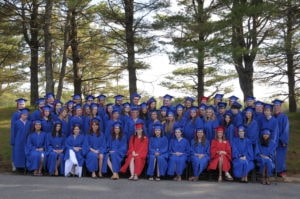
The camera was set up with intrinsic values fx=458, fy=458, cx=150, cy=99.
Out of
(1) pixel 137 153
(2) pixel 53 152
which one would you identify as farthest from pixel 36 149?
(1) pixel 137 153

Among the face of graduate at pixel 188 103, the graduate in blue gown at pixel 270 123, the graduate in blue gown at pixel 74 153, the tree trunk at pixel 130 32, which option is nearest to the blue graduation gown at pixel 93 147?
the graduate in blue gown at pixel 74 153

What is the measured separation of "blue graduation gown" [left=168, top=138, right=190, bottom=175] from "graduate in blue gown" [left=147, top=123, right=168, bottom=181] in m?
0.12

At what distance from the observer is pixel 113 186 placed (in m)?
9.22

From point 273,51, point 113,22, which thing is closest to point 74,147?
point 273,51

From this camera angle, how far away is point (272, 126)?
1062cm

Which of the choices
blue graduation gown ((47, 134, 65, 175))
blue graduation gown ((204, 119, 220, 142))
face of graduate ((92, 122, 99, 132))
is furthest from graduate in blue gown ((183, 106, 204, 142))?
blue graduation gown ((47, 134, 65, 175))

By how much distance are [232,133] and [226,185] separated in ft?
4.95

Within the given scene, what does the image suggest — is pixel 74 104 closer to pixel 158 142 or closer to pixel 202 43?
pixel 158 142

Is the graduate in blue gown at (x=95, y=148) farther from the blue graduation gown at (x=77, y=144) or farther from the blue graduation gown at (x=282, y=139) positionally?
the blue graduation gown at (x=282, y=139)

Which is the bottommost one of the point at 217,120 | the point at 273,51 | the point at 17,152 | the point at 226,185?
the point at 226,185

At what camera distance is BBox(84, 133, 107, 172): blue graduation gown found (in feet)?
34.7

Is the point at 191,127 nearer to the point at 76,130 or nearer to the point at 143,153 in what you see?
the point at 143,153

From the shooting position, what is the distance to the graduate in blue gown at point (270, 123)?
34.6ft

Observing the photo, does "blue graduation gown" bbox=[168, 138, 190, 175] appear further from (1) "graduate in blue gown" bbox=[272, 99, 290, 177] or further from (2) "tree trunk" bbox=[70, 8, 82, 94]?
(2) "tree trunk" bbox=[70, 8, 82, 94]
